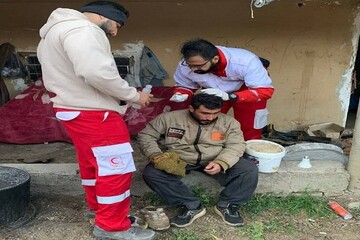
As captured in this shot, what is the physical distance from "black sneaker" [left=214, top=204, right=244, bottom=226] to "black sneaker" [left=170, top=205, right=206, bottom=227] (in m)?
0.15

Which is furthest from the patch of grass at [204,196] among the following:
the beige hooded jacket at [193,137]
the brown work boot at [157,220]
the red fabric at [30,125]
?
the red fabric at [30,125]

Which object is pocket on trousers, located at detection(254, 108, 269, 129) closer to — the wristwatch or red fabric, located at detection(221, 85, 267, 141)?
red fabric, located at detection(221, 85, 267, 141)

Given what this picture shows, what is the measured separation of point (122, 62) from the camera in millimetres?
5527

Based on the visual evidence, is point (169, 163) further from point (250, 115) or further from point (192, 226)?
point (250, 115)

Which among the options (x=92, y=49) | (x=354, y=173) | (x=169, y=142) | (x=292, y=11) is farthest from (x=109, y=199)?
(x=292, y=11)

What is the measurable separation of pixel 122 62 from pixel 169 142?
91.3 inches

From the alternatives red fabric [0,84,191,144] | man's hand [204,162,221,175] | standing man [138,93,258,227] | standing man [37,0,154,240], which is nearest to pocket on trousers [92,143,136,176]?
standing man [37,0,154,240]

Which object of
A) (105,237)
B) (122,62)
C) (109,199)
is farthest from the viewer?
(122,62)

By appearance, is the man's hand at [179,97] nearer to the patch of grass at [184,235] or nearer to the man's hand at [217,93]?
the man's hand at [217,93]

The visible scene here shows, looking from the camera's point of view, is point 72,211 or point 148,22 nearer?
point 72,211

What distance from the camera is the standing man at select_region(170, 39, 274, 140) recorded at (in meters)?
3.41

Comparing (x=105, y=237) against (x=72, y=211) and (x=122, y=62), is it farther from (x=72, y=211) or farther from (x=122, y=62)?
(x=122, y=62)

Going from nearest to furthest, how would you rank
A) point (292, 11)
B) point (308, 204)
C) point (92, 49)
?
point (92, 49)
point (308, 204)
point (292, 11)

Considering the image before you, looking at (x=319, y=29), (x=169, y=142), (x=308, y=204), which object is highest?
(x=319, y=29)
